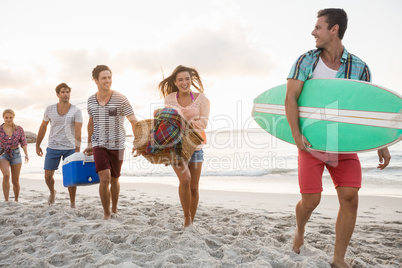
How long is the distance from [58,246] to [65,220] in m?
0.99

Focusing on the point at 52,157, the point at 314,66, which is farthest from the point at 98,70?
the point at 314,66

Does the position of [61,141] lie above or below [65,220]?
above

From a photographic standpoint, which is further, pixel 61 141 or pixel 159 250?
pixel 61 141

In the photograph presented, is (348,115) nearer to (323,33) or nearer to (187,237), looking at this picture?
(323,33)

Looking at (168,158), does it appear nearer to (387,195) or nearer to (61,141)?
(61,141)

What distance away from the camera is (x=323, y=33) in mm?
2520

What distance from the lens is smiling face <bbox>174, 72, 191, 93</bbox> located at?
3648mm

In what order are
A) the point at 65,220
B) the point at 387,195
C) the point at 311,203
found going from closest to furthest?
the point at 311,203, the point at 65,220, the point at 387,195

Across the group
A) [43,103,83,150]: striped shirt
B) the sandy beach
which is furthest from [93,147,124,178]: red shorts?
[43,103,83,150]: striped shirt

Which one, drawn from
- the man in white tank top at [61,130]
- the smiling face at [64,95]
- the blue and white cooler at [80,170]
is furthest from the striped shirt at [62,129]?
the blue and white cooler at [80,170]

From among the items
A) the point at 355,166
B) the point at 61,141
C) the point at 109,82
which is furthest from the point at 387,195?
the point at 61,141

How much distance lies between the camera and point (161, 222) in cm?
402

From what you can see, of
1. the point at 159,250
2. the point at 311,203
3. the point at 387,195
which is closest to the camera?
the point at 311,203

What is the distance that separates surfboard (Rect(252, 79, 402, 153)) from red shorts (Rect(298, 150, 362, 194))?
0.09m
